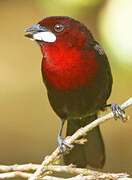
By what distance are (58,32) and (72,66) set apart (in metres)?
0.21

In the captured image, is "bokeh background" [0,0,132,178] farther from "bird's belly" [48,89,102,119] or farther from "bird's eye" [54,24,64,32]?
"bird's eye" [54,24,64,32]

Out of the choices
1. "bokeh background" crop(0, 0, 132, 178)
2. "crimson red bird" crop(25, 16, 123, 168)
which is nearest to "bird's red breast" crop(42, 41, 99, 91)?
"crimson red bird" crop(25, 16, 123, 168)

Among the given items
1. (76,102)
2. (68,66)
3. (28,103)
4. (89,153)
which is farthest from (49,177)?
(28,103)

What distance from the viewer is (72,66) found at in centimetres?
223

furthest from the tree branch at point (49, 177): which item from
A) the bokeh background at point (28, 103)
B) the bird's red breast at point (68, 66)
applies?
the bokeh background at point (28, 103)

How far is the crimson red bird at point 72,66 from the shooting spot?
226 centimetres

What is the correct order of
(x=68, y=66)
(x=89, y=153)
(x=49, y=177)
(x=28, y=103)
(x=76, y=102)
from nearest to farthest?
1. (x=49, y=177)
2. (x=68, y=66)
3. (x=76, y=102)
4. (x=89, y=153)
5. (x=28, y=103)

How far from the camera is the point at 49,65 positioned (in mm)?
2299

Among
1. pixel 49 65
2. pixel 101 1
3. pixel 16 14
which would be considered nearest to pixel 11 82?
pixel 16 14

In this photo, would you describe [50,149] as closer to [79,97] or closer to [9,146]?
[9,146]

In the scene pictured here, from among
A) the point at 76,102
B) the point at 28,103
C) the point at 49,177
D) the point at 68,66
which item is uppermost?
the point at 28,103

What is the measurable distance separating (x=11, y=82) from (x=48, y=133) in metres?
0.72

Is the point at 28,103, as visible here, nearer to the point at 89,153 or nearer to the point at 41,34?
the point at 89,153

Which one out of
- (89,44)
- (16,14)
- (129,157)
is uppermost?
(16,14)
